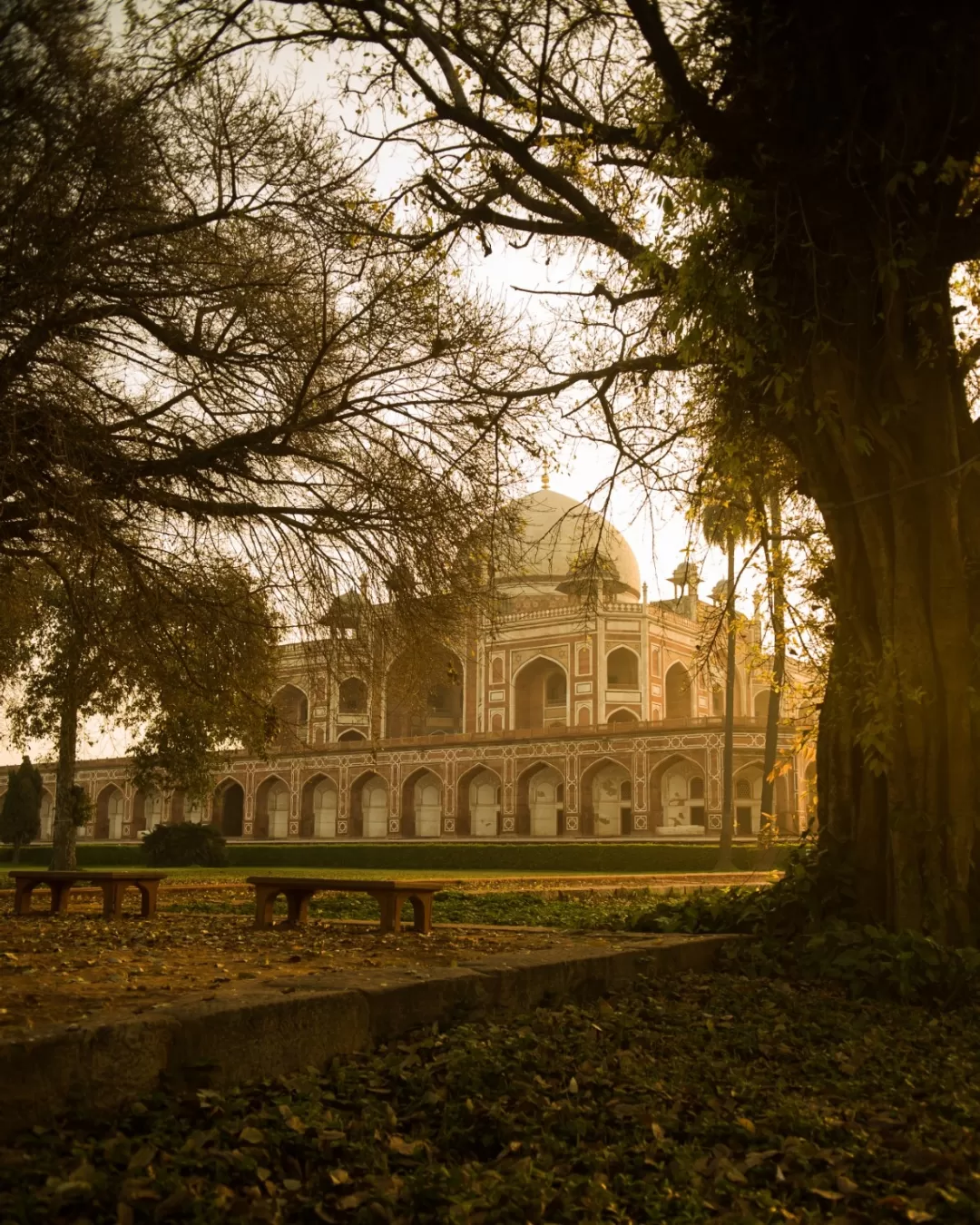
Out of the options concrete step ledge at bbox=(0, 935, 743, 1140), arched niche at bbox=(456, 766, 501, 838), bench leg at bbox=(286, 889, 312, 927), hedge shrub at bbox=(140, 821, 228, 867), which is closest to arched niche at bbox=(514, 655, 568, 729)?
arched niche at bbox=(456, 766, 501, 838)

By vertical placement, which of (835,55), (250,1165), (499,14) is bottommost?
(250,1165)

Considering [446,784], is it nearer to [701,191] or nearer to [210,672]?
[210,672]

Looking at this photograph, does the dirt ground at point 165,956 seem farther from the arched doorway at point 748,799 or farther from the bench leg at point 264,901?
the arched doorway at point 748,799

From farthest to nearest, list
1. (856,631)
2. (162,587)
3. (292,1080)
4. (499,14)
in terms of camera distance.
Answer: (162,587)
(499,14)
(856,631)
(292,1080)

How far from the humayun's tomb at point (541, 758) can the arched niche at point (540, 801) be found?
0.04 meters

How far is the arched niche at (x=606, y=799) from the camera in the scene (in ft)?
112

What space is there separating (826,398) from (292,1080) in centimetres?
365

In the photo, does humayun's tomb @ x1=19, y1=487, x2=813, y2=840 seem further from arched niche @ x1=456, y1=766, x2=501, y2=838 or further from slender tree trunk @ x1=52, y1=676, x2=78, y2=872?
slender tree trunk @ x1=52, y1=676, x2=78, y2=872

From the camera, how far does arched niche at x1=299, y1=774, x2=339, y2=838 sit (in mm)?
40156

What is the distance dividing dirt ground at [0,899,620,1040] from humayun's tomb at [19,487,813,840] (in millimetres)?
23395

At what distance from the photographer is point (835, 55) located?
4.65 metres

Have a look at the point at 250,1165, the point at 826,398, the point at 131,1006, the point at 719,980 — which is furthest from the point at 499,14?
the point at 250,1165

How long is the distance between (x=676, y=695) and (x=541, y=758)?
720cm

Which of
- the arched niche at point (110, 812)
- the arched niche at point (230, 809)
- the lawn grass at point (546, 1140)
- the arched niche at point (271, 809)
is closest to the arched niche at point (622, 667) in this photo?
the arched niche at point (271, 809)
